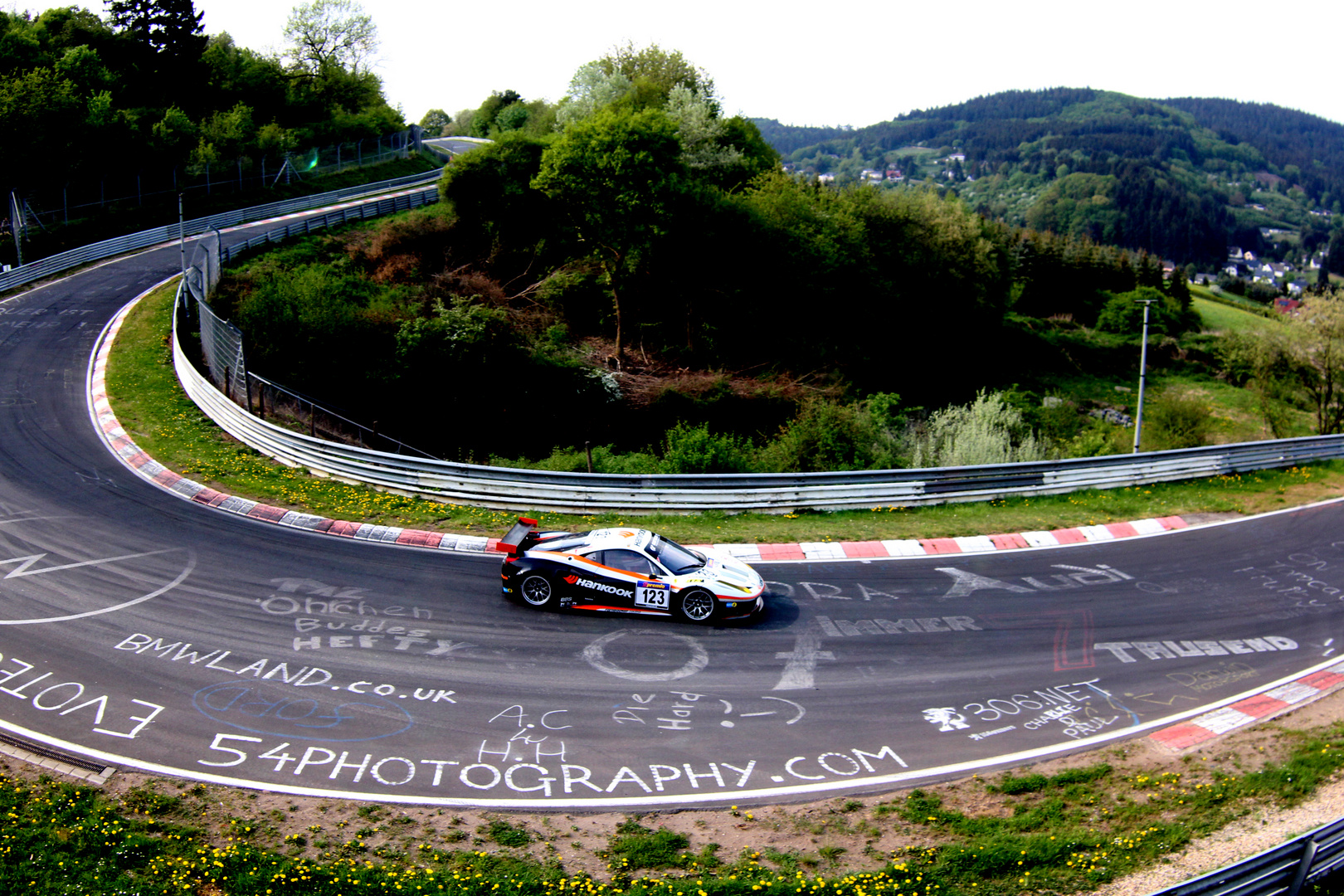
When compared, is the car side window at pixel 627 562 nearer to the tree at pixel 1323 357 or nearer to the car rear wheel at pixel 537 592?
the car rear wheel at pixel 537 592

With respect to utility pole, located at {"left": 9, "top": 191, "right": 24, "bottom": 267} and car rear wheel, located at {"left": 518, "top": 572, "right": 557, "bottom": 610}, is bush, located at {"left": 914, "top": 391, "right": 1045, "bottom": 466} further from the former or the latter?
utility pole, located at {"left": 9, "top": 191, "right": 24, "bottom": 267}

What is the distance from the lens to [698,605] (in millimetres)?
14992

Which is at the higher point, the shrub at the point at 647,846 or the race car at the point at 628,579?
the race car at the point at 628,579

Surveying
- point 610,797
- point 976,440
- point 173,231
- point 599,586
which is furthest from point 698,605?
point 173,231

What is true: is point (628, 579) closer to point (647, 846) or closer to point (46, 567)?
point (647, 846)

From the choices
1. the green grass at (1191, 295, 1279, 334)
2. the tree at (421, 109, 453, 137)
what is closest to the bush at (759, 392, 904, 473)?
the green grass at (1191, 295, 1279, 334)

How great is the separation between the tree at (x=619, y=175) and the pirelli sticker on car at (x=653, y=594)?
93.2 feet

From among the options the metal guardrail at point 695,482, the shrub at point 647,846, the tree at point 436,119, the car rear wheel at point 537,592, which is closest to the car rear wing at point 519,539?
the car rear wheel at point 537,592

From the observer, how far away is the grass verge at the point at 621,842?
370 inches

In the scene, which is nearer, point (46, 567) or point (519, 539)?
point (519, 539)

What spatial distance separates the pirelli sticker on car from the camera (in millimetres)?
15016

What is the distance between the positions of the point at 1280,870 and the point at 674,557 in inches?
364

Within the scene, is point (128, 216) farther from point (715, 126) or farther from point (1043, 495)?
point (1043, 495)

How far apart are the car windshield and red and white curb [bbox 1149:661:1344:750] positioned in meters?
7.26
